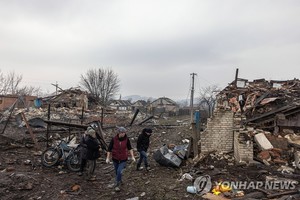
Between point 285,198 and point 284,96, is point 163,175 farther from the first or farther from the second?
point 284,96

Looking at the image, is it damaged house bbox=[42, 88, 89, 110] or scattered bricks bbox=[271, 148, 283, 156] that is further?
damaged house bbox=[42, 88, 89, 110]

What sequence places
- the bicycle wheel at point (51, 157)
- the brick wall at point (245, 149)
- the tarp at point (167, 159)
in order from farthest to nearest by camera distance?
1. the bicycle wheel at point (51, 157)
2. the tarp at point (167, 159)
3. the brick wall at point (245, 149)

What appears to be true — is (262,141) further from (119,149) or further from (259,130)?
(119,149)

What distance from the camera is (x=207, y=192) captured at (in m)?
7.59

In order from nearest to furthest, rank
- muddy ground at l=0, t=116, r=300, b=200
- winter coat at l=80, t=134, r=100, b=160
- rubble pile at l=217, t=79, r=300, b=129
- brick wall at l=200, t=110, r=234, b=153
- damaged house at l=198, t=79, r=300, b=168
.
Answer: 1. muddy ground at l=0, t=116, r=300, b=200
2. winter coat at l=80, t=134, r=100, b=160
3. damaged house at l=198, t=79, r=300, b=168
4. brick wall at l=200, t=110, r=234, b=153
5. rubble pile at l=217, t=79, r=300, b=129

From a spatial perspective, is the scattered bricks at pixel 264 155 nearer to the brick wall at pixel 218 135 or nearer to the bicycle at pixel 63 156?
the brick wall at pixel 218 135

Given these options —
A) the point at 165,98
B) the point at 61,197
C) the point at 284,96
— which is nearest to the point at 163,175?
the point at 61,197

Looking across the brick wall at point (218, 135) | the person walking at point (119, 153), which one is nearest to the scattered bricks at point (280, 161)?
→ the brick wall at point (218, 135)

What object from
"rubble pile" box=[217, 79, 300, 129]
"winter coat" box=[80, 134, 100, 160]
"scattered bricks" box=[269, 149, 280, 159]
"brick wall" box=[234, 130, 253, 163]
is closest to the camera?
"winter coat" box=[80, 134, 100, 160]

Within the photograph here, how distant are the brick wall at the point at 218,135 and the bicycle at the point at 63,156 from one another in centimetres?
435

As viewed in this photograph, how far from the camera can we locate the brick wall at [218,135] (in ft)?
35.2

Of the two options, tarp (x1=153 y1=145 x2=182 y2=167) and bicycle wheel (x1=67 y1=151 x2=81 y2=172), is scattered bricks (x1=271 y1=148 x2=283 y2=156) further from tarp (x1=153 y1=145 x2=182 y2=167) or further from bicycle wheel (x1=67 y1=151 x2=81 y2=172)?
bicycle wheel (x1=67 y1=151 x2=81 y2=172)


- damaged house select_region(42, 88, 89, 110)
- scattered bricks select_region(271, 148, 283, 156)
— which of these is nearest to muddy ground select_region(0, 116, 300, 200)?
scattered bricks select_region(271, 148, 283, 156)

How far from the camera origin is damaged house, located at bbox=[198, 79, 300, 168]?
1010 centimetres
